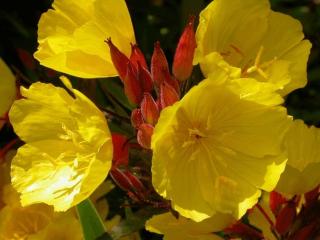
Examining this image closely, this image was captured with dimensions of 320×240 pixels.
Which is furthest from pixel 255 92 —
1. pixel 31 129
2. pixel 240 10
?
pixel 31 129

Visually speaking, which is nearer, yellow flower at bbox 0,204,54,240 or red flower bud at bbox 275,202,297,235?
red flower bud at bbox 275,202,297,235

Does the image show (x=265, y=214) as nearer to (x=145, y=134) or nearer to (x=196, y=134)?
(x=196, y=134)

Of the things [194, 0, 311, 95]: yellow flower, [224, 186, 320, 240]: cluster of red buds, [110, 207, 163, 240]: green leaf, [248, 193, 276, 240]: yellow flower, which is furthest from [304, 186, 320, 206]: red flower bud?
[110, 207, 163, 240]: green leaf

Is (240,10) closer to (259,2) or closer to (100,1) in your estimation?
(259,2)

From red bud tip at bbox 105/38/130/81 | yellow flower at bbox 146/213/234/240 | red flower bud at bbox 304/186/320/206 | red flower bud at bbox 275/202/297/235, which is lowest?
red flower bud at bbox 304/186/320/206

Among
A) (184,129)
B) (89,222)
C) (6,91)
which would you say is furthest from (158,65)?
(6,91)

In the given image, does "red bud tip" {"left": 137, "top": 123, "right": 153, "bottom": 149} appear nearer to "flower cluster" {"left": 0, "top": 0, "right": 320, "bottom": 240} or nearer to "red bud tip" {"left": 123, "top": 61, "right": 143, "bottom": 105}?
"flower cluster" {"left": 0, "top": 0, "right": 320, "bottom": 240}

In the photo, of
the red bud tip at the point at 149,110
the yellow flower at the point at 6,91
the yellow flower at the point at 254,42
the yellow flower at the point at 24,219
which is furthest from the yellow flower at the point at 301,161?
the yellow flower at the point at 6,91
